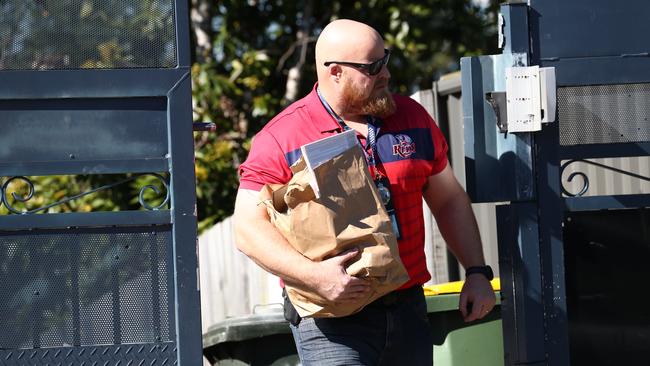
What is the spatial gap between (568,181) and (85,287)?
1831 mm

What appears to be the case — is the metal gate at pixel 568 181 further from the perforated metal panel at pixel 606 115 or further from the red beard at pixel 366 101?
the red beard at pixel 366 101

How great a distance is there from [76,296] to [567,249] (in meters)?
1.85

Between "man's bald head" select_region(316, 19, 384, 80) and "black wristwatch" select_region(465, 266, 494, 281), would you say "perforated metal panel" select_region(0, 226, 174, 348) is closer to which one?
"man's bald head" select_region(316, 19, 384, 80)

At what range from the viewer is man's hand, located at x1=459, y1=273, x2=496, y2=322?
3.81m

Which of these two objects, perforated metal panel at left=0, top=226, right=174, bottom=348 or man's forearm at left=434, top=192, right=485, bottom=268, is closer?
perforated metal panel at left=0, top=226, right=174, bottom=348

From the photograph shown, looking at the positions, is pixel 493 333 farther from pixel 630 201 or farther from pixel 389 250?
pixel 389 250

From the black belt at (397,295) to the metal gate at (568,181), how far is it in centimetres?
44

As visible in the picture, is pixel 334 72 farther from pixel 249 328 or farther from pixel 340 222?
pixel 249 328

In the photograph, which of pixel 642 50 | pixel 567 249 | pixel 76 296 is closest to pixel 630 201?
pixel 567 249

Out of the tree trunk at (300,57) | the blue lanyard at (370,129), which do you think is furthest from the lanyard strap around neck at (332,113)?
the tree trunk at (300,57)

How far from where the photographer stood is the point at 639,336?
4098 mm

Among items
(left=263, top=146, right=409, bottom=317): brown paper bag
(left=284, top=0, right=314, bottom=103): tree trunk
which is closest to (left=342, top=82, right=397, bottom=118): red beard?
(left=263, top=146, right=409, bottom=317): brown paper bag

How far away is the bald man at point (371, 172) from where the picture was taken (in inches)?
141

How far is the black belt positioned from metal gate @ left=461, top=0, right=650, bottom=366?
438 millimetres
